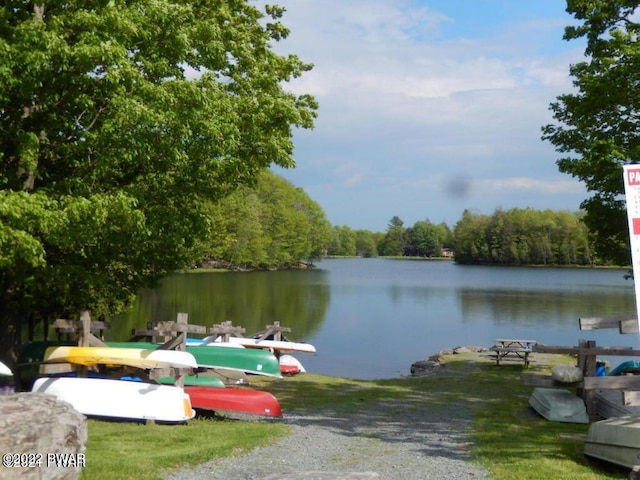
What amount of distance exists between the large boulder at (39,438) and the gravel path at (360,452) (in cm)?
146

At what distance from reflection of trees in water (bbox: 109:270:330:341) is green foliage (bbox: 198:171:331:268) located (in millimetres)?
14553

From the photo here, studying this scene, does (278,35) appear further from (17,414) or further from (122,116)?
(17,414)

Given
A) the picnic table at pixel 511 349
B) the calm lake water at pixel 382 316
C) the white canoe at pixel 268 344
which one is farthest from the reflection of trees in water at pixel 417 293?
the white canoe at pixel 268 344

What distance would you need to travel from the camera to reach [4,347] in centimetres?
1394

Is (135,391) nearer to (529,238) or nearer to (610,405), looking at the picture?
(610,405)

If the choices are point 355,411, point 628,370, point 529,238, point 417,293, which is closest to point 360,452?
point 355,411

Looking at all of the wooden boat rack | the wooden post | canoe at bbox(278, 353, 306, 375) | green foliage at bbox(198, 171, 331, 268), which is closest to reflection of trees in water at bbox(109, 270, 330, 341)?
canoe at bbox(278, 353, 306, 375)

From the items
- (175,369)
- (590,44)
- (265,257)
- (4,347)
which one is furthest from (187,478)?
(265,257)

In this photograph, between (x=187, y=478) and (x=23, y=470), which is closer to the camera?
(x=23, y=470)

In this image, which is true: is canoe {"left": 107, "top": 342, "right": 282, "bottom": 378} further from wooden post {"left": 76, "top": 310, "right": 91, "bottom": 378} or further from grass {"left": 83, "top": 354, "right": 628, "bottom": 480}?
wooden post {"left": 76, "top": 310, "right": 91, "bottom": 378}

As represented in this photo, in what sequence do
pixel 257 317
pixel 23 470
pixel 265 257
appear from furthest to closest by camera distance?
1. pixel 265 257
2. pixel 257 317
3. pixel 23 470

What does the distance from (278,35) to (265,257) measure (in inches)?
3042

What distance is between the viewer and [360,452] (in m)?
8.88

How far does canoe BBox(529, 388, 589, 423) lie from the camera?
38.2ft
